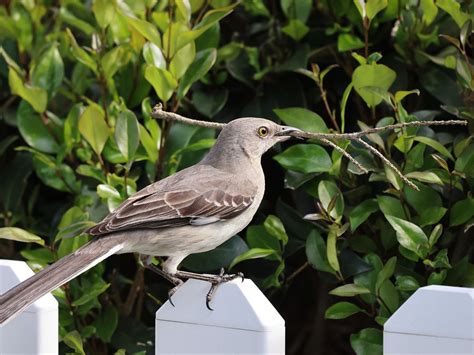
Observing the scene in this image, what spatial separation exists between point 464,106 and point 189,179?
110cm

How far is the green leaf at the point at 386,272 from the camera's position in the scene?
3.22 meters

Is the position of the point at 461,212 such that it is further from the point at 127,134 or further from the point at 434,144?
the point at 127,134

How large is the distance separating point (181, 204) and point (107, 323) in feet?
2.40

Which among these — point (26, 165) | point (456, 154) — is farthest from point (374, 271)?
point (26, 165)

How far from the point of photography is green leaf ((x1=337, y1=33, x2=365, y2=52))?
3.88m

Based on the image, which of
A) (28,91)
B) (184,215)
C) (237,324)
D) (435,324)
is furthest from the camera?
(28,91)

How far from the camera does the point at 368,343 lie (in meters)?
3.39

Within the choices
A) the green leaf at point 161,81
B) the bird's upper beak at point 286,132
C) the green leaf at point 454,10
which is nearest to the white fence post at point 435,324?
the bird's upper beak at point 286,132

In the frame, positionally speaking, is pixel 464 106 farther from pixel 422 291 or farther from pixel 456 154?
pixel 422 291

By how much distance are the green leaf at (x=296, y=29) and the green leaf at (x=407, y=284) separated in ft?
4.18

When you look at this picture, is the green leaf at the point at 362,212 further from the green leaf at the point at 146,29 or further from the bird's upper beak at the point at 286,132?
the green leaf at the point at 146,29

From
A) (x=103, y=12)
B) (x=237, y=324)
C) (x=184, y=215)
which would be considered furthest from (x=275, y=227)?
(x=103, y=12)

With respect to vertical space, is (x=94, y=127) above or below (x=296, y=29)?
below

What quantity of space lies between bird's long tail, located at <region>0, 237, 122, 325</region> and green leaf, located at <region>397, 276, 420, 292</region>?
0.98 metres
